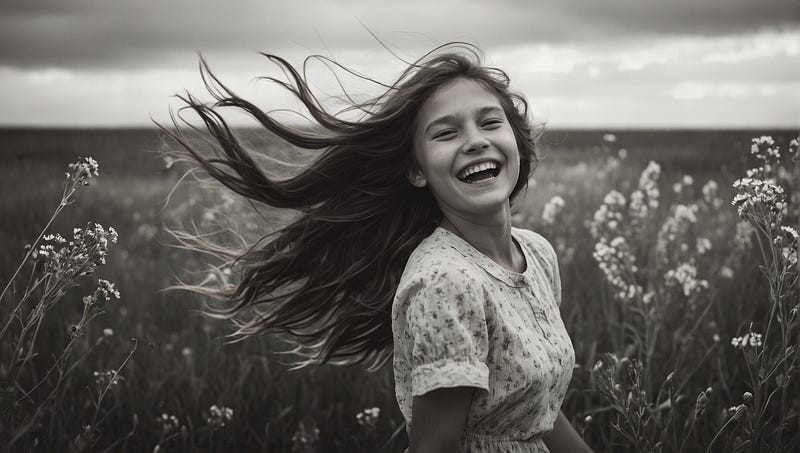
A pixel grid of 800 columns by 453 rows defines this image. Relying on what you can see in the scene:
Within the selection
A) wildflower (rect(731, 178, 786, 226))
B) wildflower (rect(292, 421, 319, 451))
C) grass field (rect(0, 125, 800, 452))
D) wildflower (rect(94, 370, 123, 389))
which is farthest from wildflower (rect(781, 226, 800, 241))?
wildflower (rect(94, 370, 123, 389))

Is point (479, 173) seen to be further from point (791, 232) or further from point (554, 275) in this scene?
point (791, 232)

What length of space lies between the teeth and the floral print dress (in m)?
0.23

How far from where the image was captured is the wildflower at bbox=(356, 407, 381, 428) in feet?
11.5

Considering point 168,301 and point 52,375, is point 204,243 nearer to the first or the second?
point 52,375

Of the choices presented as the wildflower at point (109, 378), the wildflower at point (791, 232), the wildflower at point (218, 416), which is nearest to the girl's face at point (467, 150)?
the wildflower at point (791, 232)

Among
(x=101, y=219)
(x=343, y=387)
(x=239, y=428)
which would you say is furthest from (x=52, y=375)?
(x=101, y=219)

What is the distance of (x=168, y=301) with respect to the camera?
5527 millimetres

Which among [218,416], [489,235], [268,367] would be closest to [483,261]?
[489,235]

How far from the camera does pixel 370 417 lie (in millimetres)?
3604

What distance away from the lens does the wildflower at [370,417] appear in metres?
3.52

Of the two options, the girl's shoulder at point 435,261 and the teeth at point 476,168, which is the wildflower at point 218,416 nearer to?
the girl's shoulder at point 435,261

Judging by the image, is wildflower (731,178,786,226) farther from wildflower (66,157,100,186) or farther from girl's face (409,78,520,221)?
wildflower (66,157,100,186)

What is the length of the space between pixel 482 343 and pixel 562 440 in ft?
2.90

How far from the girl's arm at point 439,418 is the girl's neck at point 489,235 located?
0.62 meters
